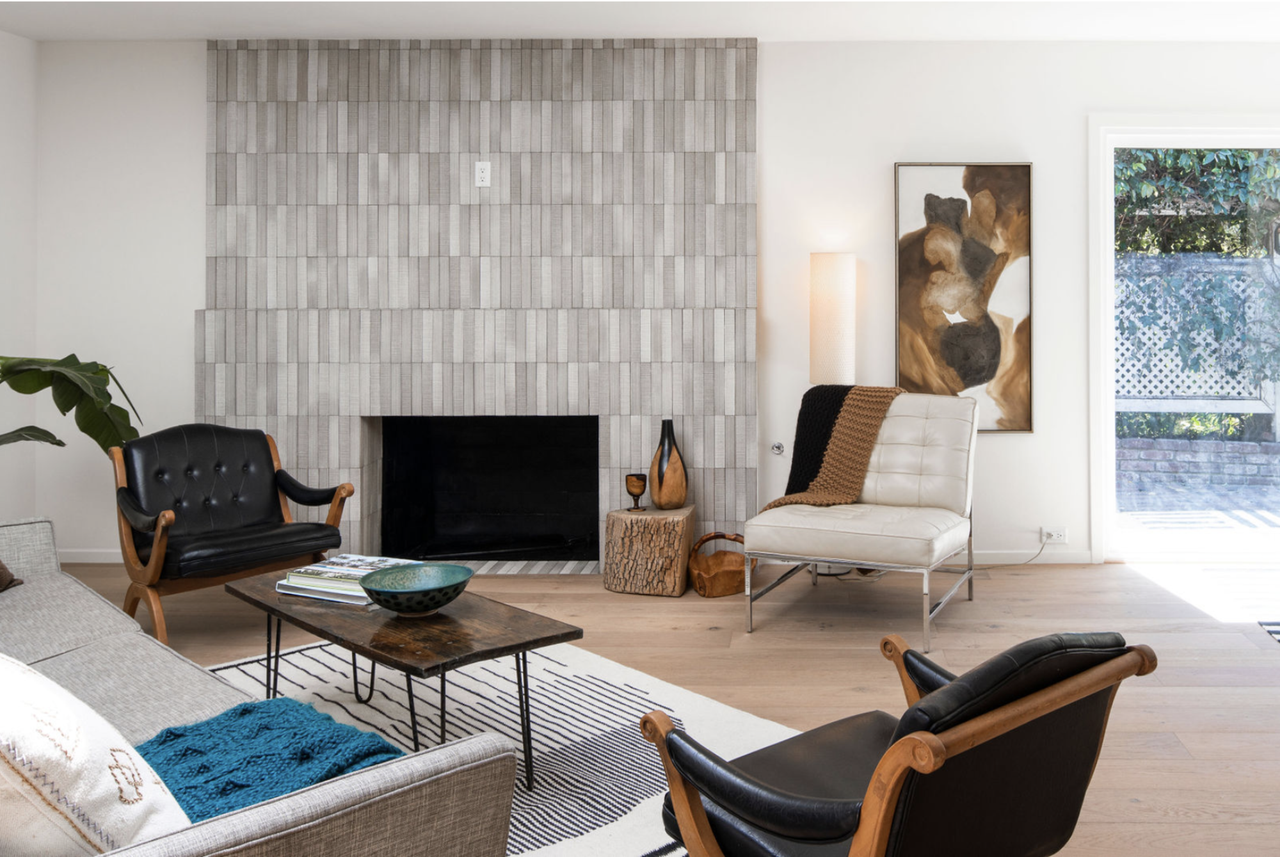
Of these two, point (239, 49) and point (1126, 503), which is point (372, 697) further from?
point (1126, 503)

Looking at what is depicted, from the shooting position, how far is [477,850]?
3.78 feet

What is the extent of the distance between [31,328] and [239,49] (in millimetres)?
1734

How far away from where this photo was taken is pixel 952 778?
46.1 inches

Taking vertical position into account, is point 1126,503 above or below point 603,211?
below

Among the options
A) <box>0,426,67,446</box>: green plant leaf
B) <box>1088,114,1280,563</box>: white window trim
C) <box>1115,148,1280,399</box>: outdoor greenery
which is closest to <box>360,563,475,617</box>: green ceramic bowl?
<box>0,426,67,446</box>: green plant leaf

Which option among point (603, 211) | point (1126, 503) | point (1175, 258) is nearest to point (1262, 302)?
point (1175, 258)

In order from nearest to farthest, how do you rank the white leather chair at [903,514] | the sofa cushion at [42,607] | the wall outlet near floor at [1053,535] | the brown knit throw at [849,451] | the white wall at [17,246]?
the sofa cushion at [42,607], the white leather chair at [903,514], the brown knit throw at [849,451], the white wall at [17,246], the wall outlet near floor at [1053,535]

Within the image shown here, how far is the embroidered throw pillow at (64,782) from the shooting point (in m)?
0.94

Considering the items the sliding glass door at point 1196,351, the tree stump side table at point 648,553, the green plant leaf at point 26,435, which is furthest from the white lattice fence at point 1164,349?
the green plant leaf at point 26,435

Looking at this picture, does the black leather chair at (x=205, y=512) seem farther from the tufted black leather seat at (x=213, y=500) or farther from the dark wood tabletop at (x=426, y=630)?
the dark wood tabletop at (x=426, y=630)

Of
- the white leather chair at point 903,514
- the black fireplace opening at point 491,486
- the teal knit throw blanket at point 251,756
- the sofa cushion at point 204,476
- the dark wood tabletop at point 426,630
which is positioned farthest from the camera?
the black fireplace opening at point 491,486

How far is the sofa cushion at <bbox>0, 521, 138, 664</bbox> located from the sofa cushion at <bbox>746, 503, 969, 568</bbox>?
2.10 m

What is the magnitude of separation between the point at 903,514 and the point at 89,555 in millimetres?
3956

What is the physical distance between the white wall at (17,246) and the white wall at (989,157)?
361 cm
